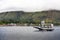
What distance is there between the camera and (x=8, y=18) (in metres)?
3.18

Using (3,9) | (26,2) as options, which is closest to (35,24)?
(26,2)

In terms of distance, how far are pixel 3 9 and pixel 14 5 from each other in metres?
0.27

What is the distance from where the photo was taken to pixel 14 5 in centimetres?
320

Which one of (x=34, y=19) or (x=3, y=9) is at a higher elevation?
(x=3, y=9)

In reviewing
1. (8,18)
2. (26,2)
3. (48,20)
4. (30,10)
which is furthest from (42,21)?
(8,18)

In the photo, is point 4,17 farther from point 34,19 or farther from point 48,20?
point 48,20

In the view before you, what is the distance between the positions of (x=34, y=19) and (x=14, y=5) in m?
0.57

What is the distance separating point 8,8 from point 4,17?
229 millimetres

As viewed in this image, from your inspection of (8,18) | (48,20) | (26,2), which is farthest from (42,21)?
(8,18)

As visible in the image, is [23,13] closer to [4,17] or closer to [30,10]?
[30,10]

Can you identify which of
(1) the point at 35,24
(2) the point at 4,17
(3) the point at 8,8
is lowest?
(1) the point at 35,24

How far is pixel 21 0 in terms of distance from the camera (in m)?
3.19

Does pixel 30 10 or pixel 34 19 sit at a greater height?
pixel 30 10

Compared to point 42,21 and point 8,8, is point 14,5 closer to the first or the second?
point 8,8
